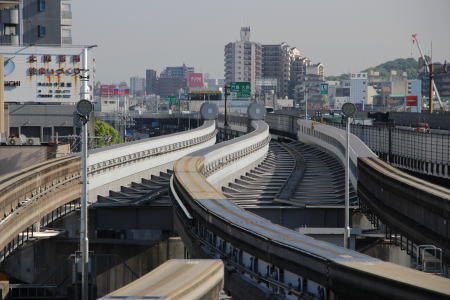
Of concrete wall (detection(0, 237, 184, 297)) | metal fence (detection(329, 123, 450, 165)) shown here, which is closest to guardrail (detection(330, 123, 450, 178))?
metal fence (detection(329, 123, 450, 165))

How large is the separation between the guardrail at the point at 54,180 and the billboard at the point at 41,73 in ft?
103

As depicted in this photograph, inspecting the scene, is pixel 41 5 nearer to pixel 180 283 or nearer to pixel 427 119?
pixel 427 119

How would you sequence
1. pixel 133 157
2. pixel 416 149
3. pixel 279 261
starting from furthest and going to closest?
pixel 133 157, pixel 416 149, pixel 279 261

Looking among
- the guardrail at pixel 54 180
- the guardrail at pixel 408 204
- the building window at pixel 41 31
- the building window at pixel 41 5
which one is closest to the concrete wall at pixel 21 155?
the guardrail at pixel 54 180

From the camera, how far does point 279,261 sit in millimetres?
25844

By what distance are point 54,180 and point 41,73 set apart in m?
63.5

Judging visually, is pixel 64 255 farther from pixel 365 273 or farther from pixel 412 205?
pixel 365 273

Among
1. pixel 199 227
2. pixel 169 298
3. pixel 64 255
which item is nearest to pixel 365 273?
pixel 169 298

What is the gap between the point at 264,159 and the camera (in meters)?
88.5

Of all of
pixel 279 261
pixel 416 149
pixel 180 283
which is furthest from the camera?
pixel 416 149

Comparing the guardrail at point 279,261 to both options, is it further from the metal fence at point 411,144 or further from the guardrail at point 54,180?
the metal fence at point 411,144

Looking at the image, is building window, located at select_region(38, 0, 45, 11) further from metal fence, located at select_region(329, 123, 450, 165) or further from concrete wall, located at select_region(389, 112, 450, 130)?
metal fence, located at select_region(329, 123, 450, 165)

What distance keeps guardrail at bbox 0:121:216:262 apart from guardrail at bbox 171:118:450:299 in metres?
6.59

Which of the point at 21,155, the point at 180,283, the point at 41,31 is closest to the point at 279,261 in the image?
the point at 180,283
